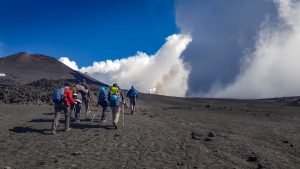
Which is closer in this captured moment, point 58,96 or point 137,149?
point 137,149

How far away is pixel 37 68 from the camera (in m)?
98.0

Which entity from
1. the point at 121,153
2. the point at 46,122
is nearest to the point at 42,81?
the point at 46,122

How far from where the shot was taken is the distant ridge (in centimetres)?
8835

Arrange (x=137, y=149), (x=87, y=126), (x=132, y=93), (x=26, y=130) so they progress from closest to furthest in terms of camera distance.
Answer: (x=137, y=149)
(x=26, y=130)
(x=87, y=126)
(x=132, y=93)

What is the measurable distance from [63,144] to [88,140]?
3.34 feet

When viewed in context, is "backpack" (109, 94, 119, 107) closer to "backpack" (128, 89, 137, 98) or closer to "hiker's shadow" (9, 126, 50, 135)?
"hiker's shadow" (9, 126, 50, 135)

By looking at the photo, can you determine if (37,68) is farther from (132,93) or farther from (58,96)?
(58,96)

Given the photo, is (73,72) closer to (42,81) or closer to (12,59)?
(12,59)

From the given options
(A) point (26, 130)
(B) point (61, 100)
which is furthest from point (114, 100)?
(A) point (26, 130)

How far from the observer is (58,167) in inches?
383

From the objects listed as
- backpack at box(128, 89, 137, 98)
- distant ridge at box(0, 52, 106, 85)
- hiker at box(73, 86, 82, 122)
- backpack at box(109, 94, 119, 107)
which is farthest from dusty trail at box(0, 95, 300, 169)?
distant ridge at box(0, 52, 106, 85)

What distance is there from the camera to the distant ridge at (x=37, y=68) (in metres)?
88.3

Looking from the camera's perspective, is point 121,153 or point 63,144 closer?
point 121,153

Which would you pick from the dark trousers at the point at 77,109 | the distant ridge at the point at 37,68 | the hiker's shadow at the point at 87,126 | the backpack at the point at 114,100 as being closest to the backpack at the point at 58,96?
the hiker's shadow at the point at 87,126
